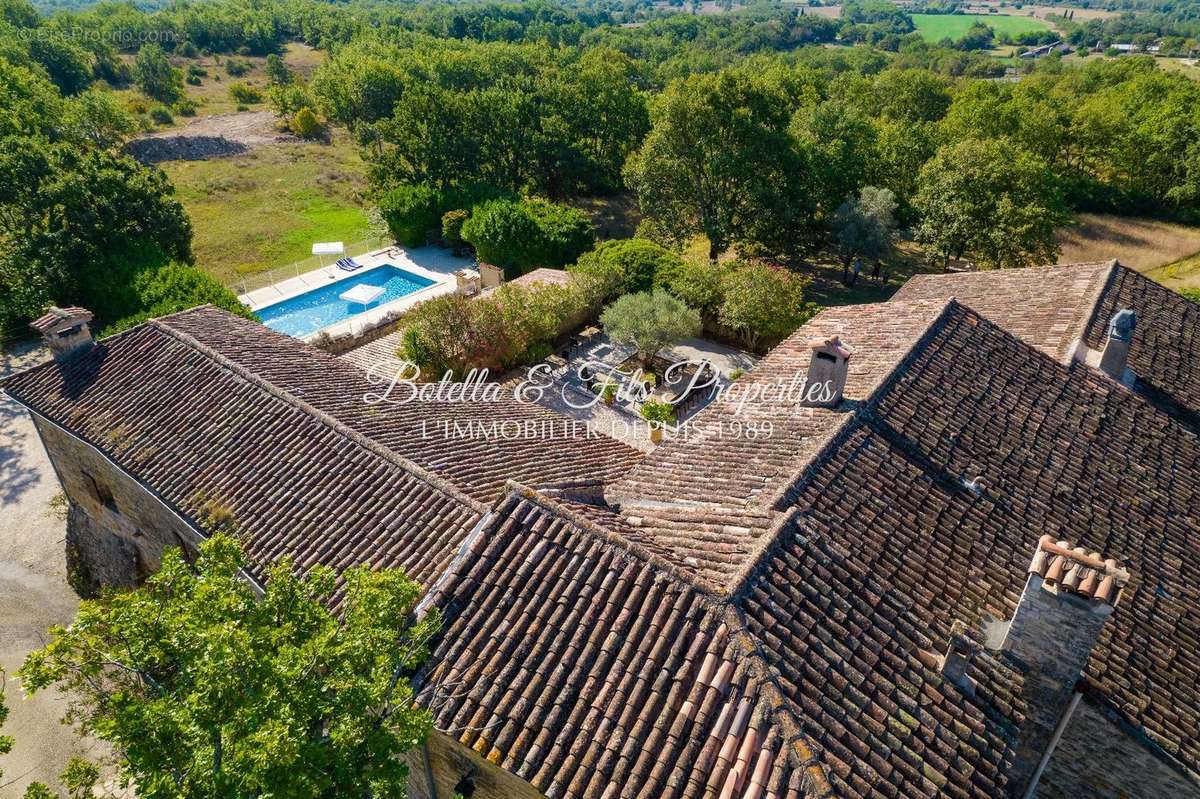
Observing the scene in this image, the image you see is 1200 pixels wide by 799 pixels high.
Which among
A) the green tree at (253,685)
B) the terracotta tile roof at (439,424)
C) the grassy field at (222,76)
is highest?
the green tree at (253,685)

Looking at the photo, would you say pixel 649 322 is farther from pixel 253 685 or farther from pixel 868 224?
pixel 253 685

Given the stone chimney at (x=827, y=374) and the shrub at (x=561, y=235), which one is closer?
the stone chimney at (x=827, y=374)

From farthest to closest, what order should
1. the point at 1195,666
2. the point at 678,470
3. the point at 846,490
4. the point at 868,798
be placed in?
1. the point at 678,470
2. the point at 846,490
3. the point at 1195,666
4. the point at 868,798

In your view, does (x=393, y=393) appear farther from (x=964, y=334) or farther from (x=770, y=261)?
(x=770, y=261)

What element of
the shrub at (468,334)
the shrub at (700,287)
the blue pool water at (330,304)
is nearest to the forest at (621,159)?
the blue pool water at (330,304)

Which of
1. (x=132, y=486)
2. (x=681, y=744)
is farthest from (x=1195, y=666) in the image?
(x=132, y=486)

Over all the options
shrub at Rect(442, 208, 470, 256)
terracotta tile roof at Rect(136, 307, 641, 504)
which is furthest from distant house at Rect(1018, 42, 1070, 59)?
terracotta tile roof at Rect(136, 307, 641, 504)

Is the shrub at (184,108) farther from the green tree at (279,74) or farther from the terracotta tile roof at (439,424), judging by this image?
the terracotta tile roof at (439,424)
